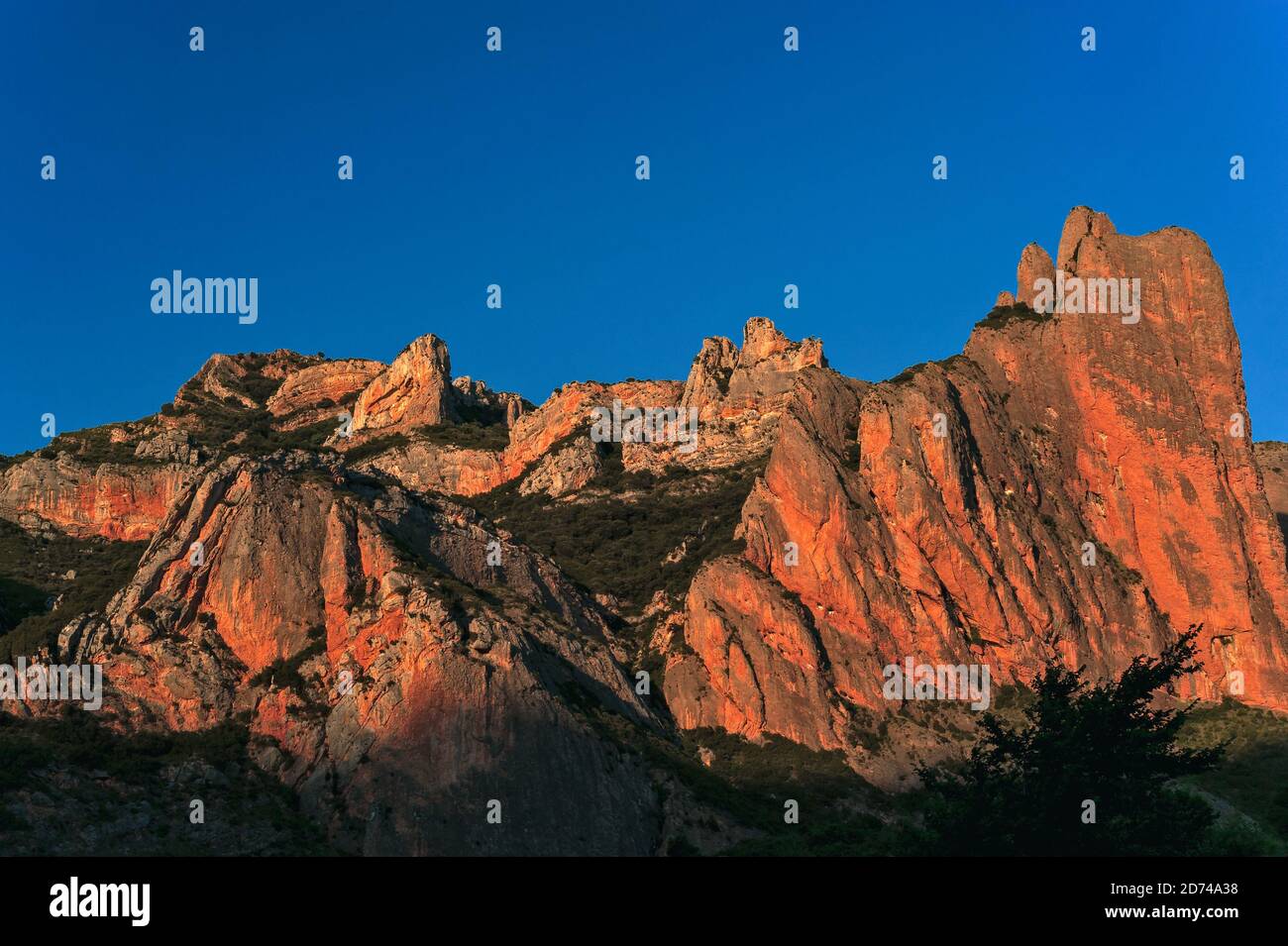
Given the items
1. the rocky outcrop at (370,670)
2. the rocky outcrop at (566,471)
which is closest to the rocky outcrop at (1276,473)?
the rocky outcrop at (566,471)

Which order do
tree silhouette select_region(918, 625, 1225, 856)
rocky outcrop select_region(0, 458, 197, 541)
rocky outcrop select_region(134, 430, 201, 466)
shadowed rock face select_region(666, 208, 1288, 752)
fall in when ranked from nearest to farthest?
1. tree silhouette select_region(918, 625, 1225, 856)
2. shadowed rock face select_region(666, 208, 1288, 752)
3. rocky outcrop select_region(0, 458, 197, 541)
4. rocky outcrop select_region(134, 430, 201, 466)

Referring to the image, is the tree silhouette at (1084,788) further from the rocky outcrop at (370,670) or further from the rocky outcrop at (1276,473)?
the rocky outcrop at (1276,473)

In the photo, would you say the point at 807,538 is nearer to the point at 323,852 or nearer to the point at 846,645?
the point at 846,645

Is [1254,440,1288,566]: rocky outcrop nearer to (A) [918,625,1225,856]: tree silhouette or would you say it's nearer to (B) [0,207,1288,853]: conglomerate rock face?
(B) [0,207,1288,853]: conglomerate rock face

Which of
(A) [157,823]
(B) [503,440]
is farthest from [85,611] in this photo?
(B) [503,440]

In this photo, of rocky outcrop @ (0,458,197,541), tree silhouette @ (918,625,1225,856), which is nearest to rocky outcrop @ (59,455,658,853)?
tree silhouette @ (918,625,1225,856)

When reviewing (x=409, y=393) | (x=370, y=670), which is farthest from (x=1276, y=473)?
(x=370, y=670)
